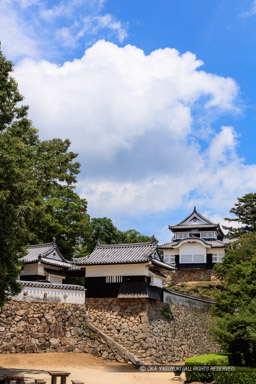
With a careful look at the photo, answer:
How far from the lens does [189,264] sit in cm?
5000

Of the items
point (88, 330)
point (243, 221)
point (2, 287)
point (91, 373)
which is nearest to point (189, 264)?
point (243, 221)

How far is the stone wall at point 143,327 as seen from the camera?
26359mm

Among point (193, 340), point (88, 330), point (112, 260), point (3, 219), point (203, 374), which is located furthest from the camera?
point (193, 340)

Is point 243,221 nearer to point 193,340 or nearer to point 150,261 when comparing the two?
point 193,340

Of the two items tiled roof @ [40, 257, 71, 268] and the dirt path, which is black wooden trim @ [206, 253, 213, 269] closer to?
tiled roof @ [40, 257, 71, 268]

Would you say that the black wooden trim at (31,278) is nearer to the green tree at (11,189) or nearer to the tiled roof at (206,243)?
the green tree at (11,189)

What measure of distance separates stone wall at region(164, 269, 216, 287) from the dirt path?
25729 millimetres

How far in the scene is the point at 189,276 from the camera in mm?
49688

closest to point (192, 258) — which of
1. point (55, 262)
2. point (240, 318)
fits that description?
point (55, 262)

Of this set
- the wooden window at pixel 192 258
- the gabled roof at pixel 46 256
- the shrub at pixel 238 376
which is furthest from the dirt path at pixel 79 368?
the wooden window at pixel 192 258

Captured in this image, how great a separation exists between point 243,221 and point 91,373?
35.5m

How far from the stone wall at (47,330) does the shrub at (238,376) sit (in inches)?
407

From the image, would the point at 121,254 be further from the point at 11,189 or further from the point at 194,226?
the point at 194,226

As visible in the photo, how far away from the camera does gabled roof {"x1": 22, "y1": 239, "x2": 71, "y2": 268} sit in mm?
31641
